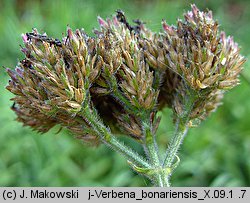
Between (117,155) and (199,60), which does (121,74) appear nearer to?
(199,60)

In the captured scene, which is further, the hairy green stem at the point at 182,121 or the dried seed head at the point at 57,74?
the hairy green stem at the point at 182,121

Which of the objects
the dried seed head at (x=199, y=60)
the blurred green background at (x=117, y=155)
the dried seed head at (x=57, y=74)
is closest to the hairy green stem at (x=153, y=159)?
the dried seed head at (x=199, y=60)

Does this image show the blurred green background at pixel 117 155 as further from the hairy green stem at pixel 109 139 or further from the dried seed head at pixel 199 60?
the hairy green stem at pixel 109 139

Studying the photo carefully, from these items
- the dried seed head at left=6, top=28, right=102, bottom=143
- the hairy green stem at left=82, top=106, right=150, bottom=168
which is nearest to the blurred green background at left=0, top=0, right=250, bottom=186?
the hairy green stem at left=82, top=106, right=150, bottom=168

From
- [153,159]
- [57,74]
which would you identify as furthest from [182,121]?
[57,74]

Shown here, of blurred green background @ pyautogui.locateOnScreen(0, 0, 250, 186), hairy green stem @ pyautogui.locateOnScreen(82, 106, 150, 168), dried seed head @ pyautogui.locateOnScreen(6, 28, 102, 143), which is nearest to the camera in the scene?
dried seed head @ pyautogui.locateOnScreen(6, 28, 102, 143)

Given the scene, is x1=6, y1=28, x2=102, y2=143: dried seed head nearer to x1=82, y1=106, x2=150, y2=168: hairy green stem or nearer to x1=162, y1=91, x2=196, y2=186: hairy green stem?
x1=82, y1=106, x2=150, y2=168: hairy green stem

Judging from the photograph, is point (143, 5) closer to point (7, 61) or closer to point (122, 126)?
point (7, 61)
